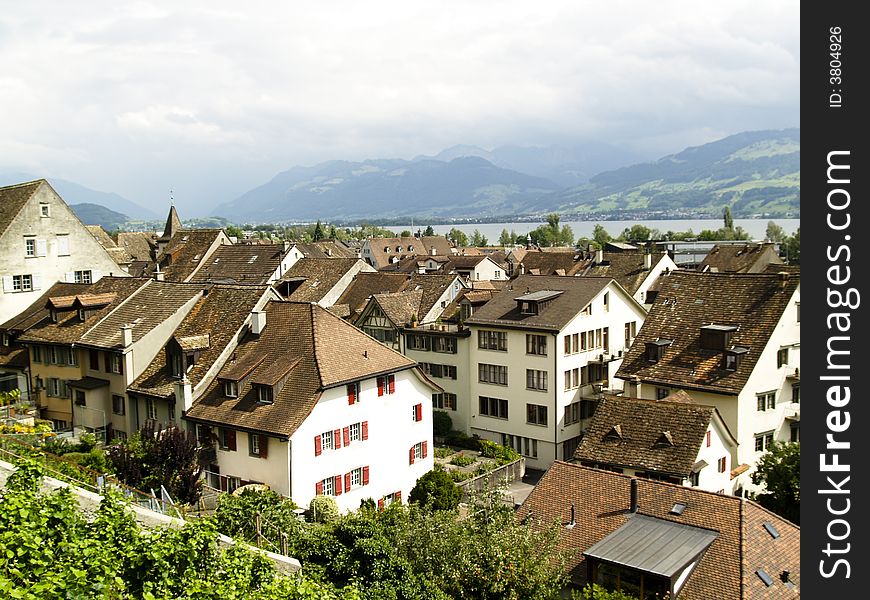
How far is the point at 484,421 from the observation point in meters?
58.8

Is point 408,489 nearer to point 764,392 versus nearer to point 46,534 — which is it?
point 764,392

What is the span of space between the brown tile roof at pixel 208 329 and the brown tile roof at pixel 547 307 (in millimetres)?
18388

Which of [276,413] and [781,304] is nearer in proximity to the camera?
[276,413]

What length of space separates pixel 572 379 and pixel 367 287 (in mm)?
24846

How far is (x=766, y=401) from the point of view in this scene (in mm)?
A: 46500

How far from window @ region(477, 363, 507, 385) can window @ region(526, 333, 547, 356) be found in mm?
2836

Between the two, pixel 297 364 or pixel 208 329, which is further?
pixel 208 329

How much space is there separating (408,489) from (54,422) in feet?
74.6

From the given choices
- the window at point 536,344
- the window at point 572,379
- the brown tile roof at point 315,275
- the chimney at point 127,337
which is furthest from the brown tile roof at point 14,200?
the window at point 572,379

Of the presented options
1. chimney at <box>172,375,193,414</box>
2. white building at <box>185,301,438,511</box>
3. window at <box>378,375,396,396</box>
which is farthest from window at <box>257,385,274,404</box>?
window at <box>378,375,396,396</box>

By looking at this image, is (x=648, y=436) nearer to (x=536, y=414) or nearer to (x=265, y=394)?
(x=536, y=414)

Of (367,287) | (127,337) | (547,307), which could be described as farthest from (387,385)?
(367,287)

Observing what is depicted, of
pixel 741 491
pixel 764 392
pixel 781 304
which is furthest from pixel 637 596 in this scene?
pixel 781 304
